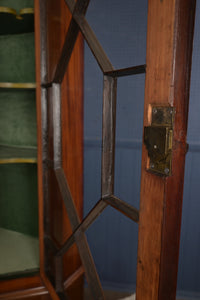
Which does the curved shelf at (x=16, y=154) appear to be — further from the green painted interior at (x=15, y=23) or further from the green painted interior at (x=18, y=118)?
the green painted interior at (x=15, y=23)

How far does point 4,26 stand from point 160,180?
52.3 inches

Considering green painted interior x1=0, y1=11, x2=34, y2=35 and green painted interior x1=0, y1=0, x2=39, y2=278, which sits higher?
green painted interior x1=0, y1=11, x2=34, y2=35

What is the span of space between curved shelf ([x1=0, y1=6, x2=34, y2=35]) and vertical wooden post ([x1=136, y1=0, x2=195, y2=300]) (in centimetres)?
91

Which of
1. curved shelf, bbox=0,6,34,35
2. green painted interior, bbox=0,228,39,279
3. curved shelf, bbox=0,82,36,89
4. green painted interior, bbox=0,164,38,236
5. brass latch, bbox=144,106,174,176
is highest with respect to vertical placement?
curved shelf, bbox=0,6,34,35

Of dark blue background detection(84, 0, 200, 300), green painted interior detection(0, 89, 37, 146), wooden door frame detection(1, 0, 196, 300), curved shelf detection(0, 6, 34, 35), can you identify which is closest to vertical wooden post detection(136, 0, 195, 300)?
wooden door frame detection(1, 0, 196, 300)

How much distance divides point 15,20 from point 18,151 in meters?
0.71

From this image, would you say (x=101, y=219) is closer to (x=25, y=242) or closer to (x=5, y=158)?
(x=25, y=242)

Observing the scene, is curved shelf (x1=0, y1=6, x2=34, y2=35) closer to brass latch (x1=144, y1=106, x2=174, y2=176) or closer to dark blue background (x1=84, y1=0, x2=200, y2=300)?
dark blue background (x1=84, y1=0, x2=200, y2=300)

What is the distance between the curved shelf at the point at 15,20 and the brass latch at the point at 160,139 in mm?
1001

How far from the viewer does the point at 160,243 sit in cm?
58

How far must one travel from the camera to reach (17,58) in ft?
5.44

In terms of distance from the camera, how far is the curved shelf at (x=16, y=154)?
1357 millimetres

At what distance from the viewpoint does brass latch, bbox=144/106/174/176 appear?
53cm

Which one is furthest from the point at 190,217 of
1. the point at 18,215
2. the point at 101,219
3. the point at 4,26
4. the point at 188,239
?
the point at 4,26
